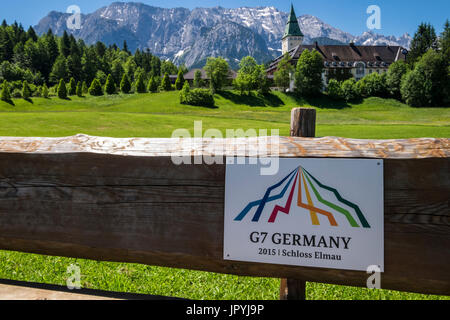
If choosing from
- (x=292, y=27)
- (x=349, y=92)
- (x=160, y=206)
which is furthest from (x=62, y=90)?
(x=292, y=27)

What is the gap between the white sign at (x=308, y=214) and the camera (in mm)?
1674

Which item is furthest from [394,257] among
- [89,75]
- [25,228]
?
[89,75]

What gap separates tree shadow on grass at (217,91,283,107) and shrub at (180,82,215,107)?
6210 mm

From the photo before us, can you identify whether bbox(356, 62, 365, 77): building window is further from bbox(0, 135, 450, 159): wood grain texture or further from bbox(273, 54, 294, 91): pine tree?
bbox(0, 135, 450, 159): wood grain texture

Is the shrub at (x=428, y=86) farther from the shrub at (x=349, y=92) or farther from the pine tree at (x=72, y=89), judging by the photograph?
the pine tree at (x=72, y=89)

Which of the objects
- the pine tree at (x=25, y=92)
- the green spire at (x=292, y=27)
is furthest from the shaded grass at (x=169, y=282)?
the green spire at (x=292, y=27)

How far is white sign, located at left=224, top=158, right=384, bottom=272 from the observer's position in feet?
5.49

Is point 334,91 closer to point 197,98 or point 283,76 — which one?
point 283,76

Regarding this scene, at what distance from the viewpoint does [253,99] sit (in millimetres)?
75062

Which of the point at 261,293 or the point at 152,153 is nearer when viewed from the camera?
the point at 152,153

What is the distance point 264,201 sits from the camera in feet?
5.81

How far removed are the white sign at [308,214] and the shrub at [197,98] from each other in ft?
224
